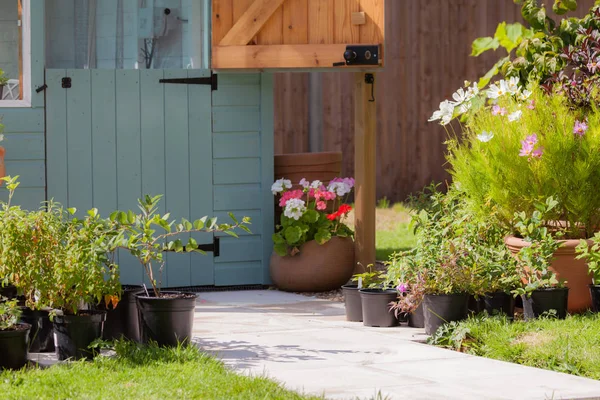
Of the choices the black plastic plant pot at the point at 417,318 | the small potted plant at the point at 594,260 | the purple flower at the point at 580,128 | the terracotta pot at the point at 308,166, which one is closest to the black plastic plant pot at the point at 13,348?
the black plastic plant pot at the point at 417,318

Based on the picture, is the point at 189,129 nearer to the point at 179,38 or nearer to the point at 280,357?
the point at 179,38

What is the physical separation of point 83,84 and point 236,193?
1.28m

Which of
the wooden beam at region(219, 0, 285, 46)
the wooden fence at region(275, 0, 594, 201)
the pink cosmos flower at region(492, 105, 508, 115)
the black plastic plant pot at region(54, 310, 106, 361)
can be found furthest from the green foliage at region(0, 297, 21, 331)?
the wooden fence at region(275, 0, 594, 201)

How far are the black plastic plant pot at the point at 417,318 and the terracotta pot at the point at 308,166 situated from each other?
220 cm

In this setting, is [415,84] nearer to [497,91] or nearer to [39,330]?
[497,91]

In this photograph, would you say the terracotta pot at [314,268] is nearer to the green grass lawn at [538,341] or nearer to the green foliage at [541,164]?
the green foliage at [541,164]

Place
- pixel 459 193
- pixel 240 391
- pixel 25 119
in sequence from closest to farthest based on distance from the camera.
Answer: pixel 240 391, pixel 459 193, pixel 25 119

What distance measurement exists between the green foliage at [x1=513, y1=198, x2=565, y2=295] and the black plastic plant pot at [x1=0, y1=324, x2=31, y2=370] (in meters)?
2.40

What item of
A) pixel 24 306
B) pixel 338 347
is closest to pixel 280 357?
pixel 338 347

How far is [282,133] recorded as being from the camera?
1087cm

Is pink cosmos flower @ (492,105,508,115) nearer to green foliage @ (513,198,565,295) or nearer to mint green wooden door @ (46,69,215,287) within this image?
green foliage @ (513,198,565,295)

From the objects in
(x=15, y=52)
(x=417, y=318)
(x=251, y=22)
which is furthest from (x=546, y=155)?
(x=15, y=52)

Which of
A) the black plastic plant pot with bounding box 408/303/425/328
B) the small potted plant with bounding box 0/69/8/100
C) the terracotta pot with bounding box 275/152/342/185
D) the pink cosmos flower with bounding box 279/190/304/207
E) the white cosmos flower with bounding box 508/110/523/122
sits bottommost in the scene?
the black plastic plant pot with bounding box 408/303/425/328

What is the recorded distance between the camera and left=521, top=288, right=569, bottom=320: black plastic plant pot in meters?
5.14
